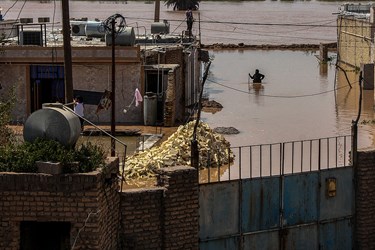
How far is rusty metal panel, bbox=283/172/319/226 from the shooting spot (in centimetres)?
1498

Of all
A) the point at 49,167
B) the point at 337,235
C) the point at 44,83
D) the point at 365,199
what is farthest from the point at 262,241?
the point at 44,83

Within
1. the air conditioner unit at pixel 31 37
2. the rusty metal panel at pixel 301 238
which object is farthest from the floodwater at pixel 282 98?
the rusty metal panel at pixel 301 238

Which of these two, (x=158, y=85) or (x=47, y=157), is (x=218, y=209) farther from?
(x=158, y=85)

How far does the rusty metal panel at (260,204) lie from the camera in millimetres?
14594

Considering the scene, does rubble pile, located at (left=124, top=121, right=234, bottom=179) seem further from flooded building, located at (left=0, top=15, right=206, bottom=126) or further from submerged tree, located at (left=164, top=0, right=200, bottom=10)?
submerged tree, located at (left=164, top=0, right=200, bottom=10)

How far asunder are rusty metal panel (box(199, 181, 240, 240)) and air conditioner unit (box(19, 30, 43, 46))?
14.9m

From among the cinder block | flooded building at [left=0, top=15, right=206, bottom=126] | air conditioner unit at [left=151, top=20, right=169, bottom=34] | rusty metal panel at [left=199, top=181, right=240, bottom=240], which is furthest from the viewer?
air conditioner unit at [left=151, top=20, right=169, bottom=34]

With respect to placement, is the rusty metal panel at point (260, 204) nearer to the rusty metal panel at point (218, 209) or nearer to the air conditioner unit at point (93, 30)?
the rusty metal panel at point (218, 209)

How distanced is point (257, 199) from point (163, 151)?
17.1 ft

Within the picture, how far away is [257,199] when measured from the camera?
48.3ft

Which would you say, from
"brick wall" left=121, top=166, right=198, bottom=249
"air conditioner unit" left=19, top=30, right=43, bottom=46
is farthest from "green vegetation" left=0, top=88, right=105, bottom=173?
"air conditioner unit" left=19, top=30, right=43, bottom=46

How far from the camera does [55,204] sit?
38.3ft

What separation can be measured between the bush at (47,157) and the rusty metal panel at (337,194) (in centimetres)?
469

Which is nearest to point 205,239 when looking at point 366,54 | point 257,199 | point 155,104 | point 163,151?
point 257,199
